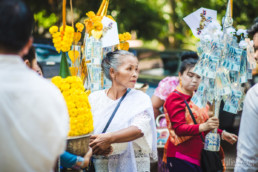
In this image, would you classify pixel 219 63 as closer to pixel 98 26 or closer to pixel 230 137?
pixel 230 137

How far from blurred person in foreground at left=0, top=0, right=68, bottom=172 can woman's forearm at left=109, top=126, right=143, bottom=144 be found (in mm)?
1056

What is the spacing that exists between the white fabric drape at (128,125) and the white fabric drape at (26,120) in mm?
1239

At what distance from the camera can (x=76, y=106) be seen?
206 cm

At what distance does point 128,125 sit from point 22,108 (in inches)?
54.7

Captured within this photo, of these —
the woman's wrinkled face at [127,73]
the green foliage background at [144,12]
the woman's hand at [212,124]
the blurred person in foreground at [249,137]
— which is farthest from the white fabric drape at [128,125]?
the green foliage background at [144,12]

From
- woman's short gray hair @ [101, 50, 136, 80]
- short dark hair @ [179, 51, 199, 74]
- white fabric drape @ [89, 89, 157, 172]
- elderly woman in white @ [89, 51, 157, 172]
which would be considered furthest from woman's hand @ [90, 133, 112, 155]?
short dark hair @ [179, 51, 199, 74]

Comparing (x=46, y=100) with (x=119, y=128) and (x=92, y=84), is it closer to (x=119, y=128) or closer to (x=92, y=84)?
(x=119, y=128)

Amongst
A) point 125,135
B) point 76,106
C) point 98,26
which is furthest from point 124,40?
point 76,106

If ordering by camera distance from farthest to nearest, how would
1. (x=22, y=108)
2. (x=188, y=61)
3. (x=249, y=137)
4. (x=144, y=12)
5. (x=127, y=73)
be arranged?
(x=144, y=12) → (x=188, y=61) → (x=127, y=73) → (x=249, y=137) → (x=22, y=108)

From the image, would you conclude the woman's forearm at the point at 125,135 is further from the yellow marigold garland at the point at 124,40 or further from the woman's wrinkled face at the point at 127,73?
the yellow marigold garland at the point at 124,40

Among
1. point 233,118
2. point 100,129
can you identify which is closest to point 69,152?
point 100,129

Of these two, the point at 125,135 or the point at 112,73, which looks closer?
the point at 125,135

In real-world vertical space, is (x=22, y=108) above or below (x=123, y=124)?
above

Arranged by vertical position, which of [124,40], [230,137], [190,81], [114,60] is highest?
[124,40]
